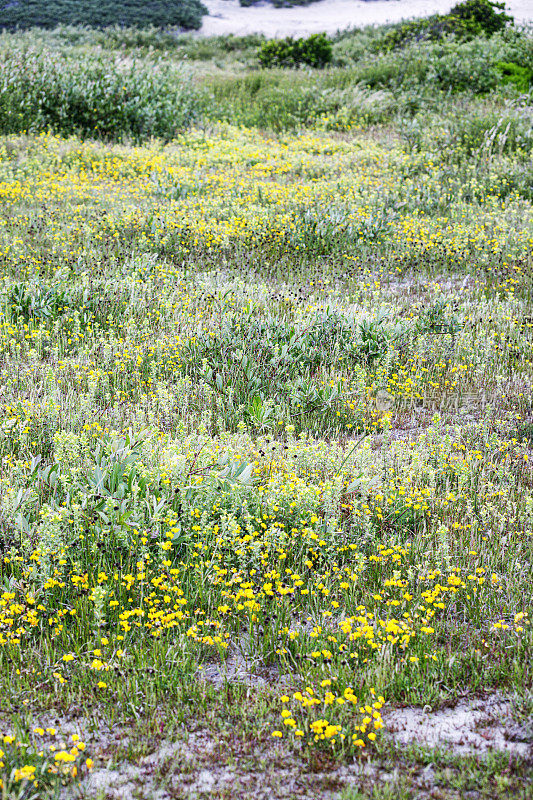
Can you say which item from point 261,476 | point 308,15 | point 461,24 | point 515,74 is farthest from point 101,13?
point 261,476

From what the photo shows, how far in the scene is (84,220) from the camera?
8992mm

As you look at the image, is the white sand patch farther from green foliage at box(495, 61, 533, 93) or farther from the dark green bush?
the dark green bush

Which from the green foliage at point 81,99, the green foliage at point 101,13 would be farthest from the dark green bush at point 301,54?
the green foliage at point 101,13

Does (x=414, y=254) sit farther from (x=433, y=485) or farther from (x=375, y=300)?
(x=433, y=485)

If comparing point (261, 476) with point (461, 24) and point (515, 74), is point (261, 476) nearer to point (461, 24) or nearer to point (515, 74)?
point (515, 74)

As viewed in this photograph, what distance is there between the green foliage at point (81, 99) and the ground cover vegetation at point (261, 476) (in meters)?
3.89

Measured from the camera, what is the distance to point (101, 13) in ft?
106

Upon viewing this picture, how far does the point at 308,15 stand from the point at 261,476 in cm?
3780

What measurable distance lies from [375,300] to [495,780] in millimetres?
5423

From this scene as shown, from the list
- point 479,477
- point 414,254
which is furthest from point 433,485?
point 414,254

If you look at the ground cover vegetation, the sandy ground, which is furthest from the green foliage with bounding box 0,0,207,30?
the ground cover vegetation

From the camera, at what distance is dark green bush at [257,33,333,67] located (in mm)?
23422

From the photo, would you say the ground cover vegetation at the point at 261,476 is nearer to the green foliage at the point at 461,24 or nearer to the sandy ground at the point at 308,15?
the green foliage at the point at 461,24

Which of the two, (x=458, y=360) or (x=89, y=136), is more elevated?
(x=89, y=136)
